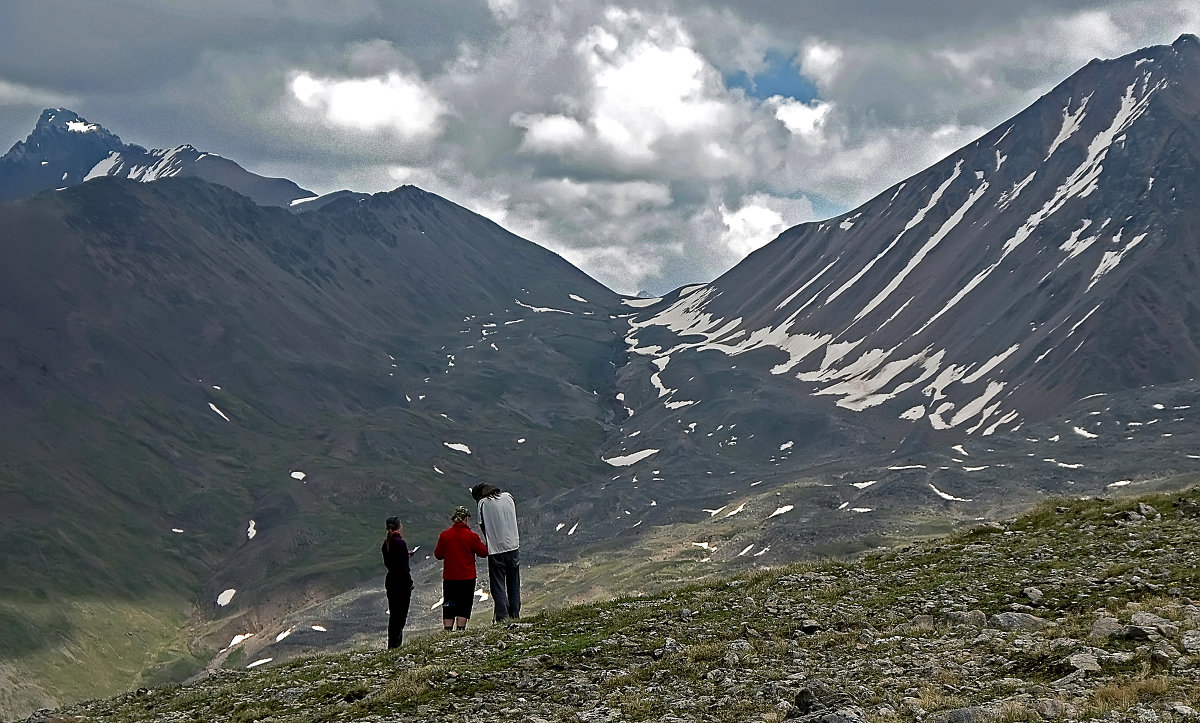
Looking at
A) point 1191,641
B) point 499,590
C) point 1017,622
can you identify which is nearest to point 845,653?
point 1017,622

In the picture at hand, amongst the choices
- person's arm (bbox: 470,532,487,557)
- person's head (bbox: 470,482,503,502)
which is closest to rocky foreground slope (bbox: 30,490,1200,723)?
person's arm (bbox: 470,532,487,557)

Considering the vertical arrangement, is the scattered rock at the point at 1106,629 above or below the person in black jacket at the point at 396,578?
below

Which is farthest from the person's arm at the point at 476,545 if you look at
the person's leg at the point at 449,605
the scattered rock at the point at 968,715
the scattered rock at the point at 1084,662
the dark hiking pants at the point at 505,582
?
the scattered rock at the point at 1084,662

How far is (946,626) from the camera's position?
1920 centimetres

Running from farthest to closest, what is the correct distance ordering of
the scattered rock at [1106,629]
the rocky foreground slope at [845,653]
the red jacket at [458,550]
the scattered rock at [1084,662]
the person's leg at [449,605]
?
1. the person's leg at [449,605]
2. the red jacket at [458,550]
3. the scattered rock at [1106,629]
4. the scattered rock at [1084,662]
5. the rocky foreground slope at [845,653]

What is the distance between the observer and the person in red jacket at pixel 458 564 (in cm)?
2492

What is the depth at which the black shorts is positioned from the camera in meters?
25.3

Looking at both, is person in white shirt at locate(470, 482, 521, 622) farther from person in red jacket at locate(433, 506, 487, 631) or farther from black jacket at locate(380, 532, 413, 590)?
black jacket at locate(380, 532, 413, 590)

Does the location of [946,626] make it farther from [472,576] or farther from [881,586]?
[472,576]

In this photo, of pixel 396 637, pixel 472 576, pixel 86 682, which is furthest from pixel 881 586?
pixel 86 682

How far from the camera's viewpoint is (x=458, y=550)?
2489cm

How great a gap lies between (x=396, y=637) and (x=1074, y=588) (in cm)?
1610

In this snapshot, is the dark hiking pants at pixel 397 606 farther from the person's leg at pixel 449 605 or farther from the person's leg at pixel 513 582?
the person's leg at pixel 513 582

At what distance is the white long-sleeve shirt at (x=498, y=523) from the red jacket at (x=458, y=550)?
44 centimetres
